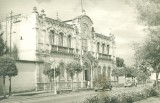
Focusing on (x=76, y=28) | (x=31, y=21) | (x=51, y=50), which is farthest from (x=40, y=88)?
(x=76, y=28)

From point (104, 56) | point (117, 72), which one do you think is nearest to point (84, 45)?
point (104, 56)

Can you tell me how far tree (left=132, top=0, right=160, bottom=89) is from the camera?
60.3 feet

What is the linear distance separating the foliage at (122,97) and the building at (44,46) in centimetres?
1248

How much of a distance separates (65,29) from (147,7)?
1852 centimetres

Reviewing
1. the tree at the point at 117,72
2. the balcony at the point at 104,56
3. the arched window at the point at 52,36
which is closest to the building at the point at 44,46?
the arched window at the point at 52,36

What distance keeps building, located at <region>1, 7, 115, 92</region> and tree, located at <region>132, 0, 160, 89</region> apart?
1261cm

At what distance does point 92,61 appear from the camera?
41.5 metres

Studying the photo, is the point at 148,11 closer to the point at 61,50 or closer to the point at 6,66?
the point at 6,66

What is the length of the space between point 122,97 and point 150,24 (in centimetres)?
568

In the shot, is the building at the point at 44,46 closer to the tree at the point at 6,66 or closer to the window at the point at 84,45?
the window at the point at 84,45

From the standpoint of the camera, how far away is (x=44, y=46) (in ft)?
107

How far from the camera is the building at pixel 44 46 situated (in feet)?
99.3

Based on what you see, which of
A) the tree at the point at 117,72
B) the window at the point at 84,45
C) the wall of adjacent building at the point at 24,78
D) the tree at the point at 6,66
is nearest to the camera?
the tree at the point at 6,66

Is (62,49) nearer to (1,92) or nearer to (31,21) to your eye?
(31,21)
